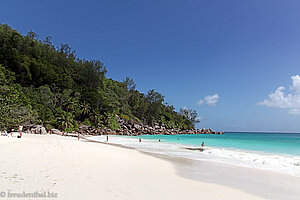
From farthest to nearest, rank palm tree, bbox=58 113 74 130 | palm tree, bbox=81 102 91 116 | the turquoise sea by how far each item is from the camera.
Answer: palm tree, bbox=81 102 91 116
palm tree, bbox=58 113 74 130
the turquoise sea

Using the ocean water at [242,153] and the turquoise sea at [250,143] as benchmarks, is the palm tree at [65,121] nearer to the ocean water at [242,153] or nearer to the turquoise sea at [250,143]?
the ocean water at [242,153]

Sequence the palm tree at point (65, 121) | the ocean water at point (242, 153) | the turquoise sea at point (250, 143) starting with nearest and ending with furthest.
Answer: the ocean water at point (242, 153) → the turquoise sea at point (250, 143) → the palm tree at point (65, 121)

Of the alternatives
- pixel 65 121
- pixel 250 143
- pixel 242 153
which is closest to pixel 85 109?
pixel 65 121

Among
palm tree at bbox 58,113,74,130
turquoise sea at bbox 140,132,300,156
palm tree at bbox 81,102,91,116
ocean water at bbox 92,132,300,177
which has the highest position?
palm tree at bbox 81,102,91,116

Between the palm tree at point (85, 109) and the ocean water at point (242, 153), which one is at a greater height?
the palm tree at point (85, 109)

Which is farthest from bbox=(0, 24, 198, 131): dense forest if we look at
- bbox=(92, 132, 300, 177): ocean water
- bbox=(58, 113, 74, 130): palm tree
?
bbox=(92, 132, 300, 177): ocean water

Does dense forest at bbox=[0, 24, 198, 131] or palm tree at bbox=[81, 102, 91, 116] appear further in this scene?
palm tree at bbox=[81, 102, 91, 116]

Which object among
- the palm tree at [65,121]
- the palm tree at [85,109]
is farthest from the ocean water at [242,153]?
the palm tree at [85,109]

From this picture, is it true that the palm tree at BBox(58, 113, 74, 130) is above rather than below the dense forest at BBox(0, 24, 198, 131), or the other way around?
below

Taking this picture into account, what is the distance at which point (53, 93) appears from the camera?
1713 inches

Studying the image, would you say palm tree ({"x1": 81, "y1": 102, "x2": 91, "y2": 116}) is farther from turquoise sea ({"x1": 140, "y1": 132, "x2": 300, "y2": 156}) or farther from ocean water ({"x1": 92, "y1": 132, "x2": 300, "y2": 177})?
ocean water ({"x1": 92, "y1": 132, "x2": 300, "y2": 177})

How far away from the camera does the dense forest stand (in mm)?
30298

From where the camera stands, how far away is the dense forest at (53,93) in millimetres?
30298

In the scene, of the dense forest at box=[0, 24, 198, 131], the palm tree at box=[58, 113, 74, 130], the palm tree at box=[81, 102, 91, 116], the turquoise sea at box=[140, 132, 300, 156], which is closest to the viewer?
the turquoise sea at box=[140, 132, 300, 156]
